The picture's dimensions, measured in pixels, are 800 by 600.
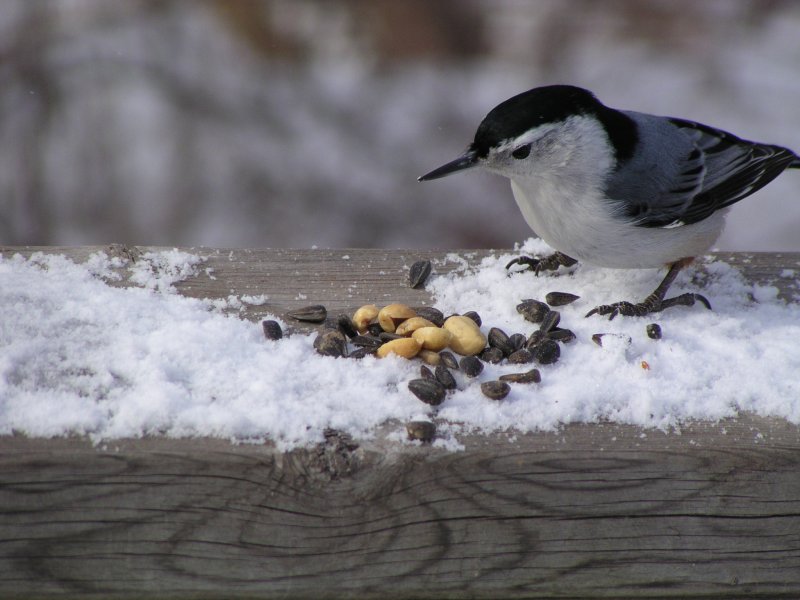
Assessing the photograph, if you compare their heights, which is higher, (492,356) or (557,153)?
(557,153)

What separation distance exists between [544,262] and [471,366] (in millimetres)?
757

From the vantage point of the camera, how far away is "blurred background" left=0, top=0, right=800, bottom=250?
3.34 m

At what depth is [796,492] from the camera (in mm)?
1770

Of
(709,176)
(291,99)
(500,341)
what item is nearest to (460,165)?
(500,341)

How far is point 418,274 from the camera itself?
8.20 ft

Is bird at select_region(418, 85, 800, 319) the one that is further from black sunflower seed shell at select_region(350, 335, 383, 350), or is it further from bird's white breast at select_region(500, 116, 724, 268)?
black sunflower seed shell at select_region(350, 335, 383, 350)

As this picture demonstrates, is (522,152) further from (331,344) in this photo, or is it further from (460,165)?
(331,344)

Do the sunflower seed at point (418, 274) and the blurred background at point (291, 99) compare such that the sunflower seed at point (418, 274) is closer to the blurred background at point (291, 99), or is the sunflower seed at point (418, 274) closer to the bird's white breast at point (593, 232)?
the bird's white breast at point (593, 232)

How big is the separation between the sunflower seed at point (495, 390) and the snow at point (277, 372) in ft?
0.05

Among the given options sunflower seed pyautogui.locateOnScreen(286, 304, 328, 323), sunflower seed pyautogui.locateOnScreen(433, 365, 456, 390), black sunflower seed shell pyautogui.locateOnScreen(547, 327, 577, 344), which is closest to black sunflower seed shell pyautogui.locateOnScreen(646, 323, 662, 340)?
black sunflower seed shell pyautogui.locateOnScreen(547, 327, 577, 344)

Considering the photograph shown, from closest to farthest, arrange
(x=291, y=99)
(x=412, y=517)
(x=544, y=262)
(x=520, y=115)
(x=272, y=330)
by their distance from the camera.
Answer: (x=412, y=517) → (x=272, y=330) → (x=520, y=115) → (x=544, y=262) → (x=291, y=99)

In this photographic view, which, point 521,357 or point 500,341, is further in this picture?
point 500,341

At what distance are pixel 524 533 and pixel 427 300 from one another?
83 cm

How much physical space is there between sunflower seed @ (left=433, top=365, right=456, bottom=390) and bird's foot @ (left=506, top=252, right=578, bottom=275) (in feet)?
2.23
